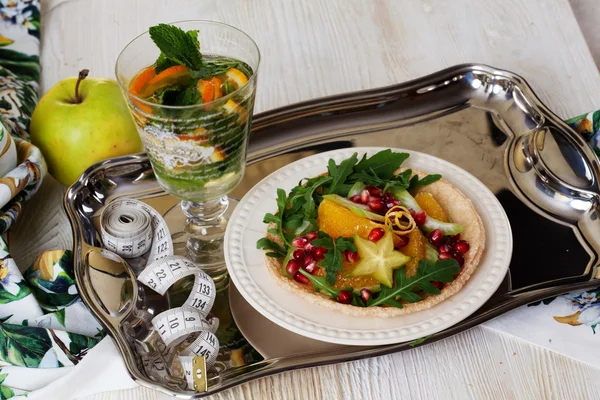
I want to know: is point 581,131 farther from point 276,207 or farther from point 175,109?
point 175,109

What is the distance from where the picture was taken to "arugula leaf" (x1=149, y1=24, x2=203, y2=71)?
163cm

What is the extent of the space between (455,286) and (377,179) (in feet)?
1.17

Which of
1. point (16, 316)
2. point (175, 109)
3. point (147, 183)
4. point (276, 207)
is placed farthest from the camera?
point (147, 183)

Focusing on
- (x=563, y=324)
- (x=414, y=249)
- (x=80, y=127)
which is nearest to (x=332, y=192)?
(x=414, y=249)

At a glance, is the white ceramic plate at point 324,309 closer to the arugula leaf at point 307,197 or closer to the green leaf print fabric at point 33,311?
the arugula leaf at point 307,197

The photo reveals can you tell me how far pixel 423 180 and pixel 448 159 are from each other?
31 cm

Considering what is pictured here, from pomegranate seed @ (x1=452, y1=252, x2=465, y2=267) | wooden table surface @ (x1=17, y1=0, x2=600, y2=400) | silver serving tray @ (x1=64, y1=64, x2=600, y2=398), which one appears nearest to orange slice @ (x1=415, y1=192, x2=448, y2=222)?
pomegranate seed @ (x1=452, y1=252, x2=465, y2=267)

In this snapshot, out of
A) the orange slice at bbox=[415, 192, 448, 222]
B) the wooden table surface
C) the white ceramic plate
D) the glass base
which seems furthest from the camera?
the wooden table surface

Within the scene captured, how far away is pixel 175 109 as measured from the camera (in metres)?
1.52

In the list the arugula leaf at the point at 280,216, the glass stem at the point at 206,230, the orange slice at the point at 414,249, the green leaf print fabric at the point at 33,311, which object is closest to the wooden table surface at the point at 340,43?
the green leaf print fabric at the point at 33,311

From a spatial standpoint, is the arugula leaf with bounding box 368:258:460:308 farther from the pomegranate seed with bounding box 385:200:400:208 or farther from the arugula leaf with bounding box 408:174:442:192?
the arugula leaf with bounding box 408:174:442:192

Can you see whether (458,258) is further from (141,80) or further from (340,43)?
(340,43)

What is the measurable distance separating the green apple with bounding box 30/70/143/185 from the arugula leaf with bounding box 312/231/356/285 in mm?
785

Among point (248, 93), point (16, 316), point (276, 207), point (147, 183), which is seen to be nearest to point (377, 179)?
point (276, 207)
